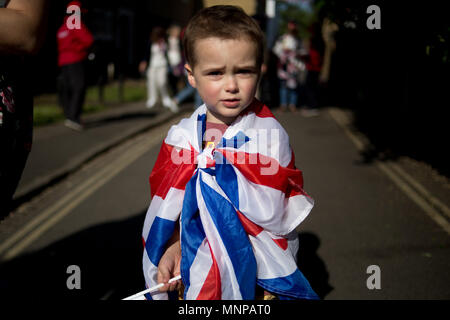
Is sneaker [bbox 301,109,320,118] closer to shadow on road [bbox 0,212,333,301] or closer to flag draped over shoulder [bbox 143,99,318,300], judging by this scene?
shadow on road [bbox 0,212,333,301]

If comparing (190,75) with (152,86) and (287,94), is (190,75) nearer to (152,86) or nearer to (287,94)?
(287,94)

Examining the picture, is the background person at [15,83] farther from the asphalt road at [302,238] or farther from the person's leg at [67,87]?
the person's leg at [67,87]

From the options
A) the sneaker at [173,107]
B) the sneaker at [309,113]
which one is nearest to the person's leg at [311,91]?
the sneaker at [309,113]

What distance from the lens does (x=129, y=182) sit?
6035 mm

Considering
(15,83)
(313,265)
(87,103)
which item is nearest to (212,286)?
(15,83)

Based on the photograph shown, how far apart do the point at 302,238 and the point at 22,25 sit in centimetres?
330

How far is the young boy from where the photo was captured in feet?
5.92

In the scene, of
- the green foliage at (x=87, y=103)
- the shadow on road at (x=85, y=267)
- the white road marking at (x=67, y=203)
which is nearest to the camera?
→ the shadow on road at (x=85, y=267)

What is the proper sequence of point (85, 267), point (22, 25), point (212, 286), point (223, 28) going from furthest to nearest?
point (85, 267)
point (212, 286)
point (223, 28)
point (22, 25)

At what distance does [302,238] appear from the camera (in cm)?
427

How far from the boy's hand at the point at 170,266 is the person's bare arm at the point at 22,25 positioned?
1018 millimetres

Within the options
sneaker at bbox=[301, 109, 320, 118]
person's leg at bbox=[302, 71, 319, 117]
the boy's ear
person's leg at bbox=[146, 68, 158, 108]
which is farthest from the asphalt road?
person's leg at bbox=[146, 68, 158, 108]

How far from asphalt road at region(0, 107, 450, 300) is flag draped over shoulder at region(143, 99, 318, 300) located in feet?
3.86

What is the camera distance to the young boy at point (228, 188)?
1.80m
